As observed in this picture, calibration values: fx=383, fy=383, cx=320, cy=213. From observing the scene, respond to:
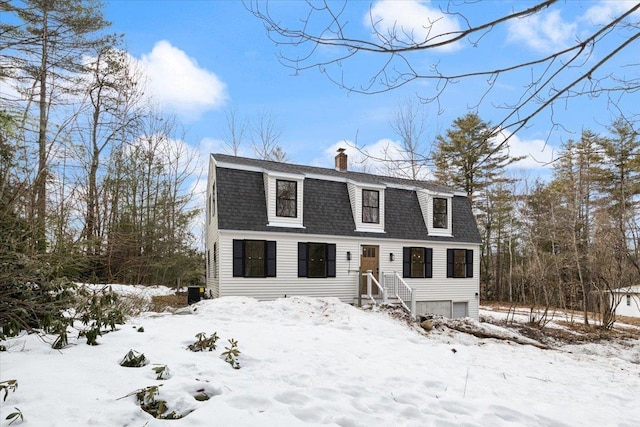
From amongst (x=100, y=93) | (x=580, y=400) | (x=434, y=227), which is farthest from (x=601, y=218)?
(x=100, y=93)

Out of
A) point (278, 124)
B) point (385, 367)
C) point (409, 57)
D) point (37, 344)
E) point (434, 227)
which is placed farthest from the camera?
point (278, 124)

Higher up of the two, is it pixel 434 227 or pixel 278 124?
pixel 278 124

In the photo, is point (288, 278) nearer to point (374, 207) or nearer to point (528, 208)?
point (374, 207)

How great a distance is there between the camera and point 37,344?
13.9ft

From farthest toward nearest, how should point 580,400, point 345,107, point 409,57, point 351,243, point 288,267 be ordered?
point 351,243 < point 288,267 < point 580,400 < point 345,107 < point 409,57

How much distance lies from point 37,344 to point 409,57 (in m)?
4.81

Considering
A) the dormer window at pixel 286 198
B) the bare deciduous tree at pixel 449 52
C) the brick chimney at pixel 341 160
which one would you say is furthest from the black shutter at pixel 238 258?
the bare deciduous tree at pixel 449 52

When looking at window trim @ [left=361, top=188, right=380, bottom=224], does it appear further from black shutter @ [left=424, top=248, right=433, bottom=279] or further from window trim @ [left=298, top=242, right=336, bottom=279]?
black shutter @ [left=424, top=248, right=433, bottom=279]

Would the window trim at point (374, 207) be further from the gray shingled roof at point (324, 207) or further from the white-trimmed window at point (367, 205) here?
the gray shingled roof at point (324, 207)

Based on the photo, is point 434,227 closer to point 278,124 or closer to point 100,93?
point 278,124

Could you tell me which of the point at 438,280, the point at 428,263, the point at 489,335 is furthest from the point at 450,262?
the point at 489,335

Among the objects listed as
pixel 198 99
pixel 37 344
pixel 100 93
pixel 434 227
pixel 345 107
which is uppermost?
pixel 100 93

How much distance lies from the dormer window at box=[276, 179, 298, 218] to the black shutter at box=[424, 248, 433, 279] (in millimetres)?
6018

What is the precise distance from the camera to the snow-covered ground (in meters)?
3.06
